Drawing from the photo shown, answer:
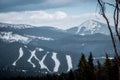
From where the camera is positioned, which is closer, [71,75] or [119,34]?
[119,34]

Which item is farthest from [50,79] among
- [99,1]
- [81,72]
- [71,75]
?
[99,1]

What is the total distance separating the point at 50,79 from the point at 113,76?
75.0 m

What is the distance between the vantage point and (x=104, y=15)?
20062 mm

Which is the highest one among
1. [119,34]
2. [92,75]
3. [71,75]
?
[119,34]

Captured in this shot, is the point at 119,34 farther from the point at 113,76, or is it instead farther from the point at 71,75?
the point at 71,75

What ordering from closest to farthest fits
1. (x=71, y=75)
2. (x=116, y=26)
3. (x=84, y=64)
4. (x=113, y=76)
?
1. (x=116, y=26)
2. (x=113, y=76)
3. (x=84, y=64)
4. (x=71, y=75)

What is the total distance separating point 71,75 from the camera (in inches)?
3814

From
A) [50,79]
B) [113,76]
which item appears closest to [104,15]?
[113,76]

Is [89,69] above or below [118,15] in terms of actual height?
below

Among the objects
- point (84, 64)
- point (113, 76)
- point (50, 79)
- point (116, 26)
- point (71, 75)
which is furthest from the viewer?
point (50, 79)

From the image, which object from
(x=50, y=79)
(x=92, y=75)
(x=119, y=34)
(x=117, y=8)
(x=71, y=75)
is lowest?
(x=50, y=79)

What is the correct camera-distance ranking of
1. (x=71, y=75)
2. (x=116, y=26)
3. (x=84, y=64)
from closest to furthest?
(x=116, y=26) < (x=84, y=64) < (x=71, y=75)

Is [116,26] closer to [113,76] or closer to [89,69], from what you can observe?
[113,76]

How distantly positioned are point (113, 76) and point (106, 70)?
229 cm
